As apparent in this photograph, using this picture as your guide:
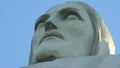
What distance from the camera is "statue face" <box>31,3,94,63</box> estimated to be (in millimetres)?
6957

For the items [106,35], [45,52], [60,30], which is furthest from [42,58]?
[106,35]

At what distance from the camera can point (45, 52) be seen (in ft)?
22.8

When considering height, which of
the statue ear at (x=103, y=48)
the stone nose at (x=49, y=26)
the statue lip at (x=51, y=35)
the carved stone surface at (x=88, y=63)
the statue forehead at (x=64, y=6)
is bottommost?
the carved stone surface at (x=88, y=63)

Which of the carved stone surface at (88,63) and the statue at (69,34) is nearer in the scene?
the carved stone surface at (88,63)

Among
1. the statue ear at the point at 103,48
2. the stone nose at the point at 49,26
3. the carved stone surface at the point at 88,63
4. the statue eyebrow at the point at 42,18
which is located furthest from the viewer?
the statue eyebrow at the point at 42,18

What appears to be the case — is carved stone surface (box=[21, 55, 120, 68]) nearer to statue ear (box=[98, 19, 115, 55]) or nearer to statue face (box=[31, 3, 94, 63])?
→ statue face (box=[31, 3, 94, 63])

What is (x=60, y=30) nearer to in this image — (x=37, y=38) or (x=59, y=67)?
(x=37, y=38)

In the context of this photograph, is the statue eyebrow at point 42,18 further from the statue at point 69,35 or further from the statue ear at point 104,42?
the statue ear at point 104,42

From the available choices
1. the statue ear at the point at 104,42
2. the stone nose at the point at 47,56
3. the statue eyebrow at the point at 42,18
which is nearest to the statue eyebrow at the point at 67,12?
the statue eyebrow at the point at 42,18

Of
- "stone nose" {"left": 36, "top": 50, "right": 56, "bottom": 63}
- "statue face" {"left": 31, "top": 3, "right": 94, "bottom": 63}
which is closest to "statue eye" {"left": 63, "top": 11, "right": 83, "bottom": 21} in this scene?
"statue face" {"left": 31, "top": 3, "right": 94, "bottom": 63}

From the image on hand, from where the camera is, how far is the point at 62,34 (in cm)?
725

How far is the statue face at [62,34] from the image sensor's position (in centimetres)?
696

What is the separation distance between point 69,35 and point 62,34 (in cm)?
9

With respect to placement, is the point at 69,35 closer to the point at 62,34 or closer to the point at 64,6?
the point at 62,34
